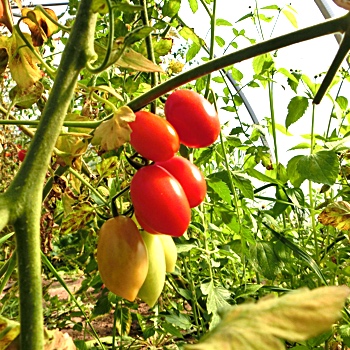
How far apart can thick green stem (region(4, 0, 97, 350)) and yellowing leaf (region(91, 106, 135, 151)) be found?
0.06m

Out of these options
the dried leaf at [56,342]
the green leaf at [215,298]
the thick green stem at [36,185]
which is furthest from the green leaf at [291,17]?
the dried leaf at [56,342]

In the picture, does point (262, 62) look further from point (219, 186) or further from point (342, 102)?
point (219, 186)

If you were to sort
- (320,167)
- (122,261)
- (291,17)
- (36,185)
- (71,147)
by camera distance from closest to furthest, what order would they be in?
(36,185), (122,261), (71,147), (320,167), (291,17)

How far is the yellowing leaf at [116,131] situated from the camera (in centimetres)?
39

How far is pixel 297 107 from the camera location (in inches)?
42.5

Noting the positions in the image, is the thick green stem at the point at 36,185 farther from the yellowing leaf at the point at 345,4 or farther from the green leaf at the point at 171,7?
the green leaf at the point at 171,7

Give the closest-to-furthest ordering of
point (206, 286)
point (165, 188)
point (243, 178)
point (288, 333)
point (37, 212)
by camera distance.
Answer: point (288, 333), point (37, 212), point (165, 188), point (206, 286), point (243, 178)

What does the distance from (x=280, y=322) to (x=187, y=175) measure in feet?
1.10

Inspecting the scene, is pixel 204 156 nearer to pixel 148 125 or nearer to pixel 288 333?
pixel 148 125


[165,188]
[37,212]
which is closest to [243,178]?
[165,188]

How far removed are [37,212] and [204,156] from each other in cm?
74

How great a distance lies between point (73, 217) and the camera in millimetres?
713

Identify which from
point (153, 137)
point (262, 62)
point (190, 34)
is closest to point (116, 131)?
point (153, 137)

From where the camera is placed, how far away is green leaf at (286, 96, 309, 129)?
108 cm
